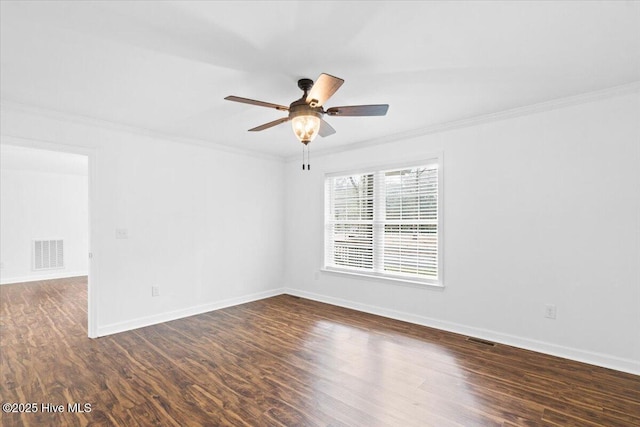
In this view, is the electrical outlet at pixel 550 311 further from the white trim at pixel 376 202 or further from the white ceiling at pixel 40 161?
the white ceiling at pixel 40 161

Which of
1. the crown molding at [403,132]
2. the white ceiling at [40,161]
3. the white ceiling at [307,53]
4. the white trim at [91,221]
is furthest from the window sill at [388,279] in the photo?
the white ceiling at [40,161]

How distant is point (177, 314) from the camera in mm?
4379

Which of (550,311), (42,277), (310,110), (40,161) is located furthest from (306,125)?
(42,277)

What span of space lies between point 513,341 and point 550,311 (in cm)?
49

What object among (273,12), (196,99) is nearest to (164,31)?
(273,12)

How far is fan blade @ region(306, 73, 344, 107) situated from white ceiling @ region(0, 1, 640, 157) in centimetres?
25

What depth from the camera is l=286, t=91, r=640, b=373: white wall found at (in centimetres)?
285

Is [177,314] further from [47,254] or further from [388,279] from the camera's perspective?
[47,254]

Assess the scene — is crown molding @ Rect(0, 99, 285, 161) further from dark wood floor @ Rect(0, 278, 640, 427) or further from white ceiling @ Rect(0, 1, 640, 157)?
dark wood floor @ Rect(0, 278, 640, 427)

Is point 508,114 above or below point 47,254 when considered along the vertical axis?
above

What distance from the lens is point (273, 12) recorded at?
1814 mm

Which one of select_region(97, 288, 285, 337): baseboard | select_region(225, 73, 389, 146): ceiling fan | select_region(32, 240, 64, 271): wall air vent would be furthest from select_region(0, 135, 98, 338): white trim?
select_region(32, 240, 64, 271): wall air vent

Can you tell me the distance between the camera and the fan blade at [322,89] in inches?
81.4

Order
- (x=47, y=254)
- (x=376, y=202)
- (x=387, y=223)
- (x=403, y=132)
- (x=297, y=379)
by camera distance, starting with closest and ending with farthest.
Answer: (x=297, y=379) < (x=403, y=132) < (x=387, y=223) < (x=376, y=202) < (x=47, y=254)
